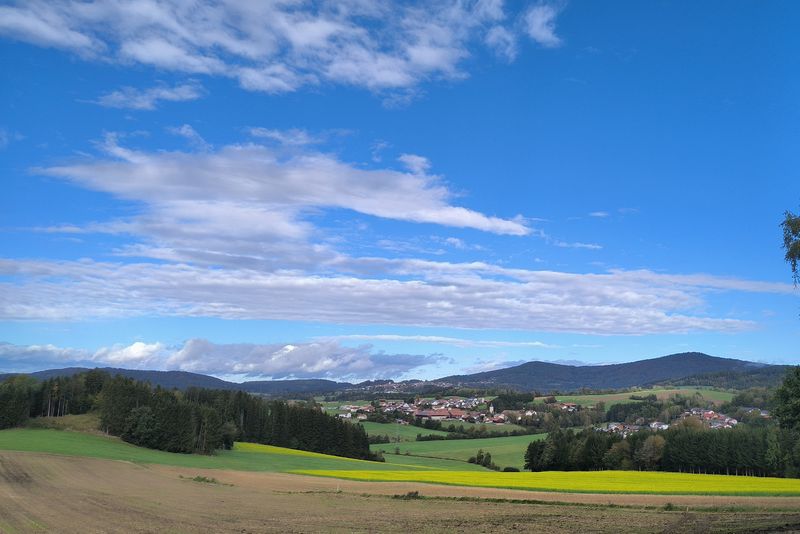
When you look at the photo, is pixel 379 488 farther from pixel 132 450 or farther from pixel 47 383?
pixel 47 383

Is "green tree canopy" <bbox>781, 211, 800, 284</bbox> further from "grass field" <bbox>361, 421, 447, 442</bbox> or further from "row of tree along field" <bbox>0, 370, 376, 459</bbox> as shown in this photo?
"grass field" <bbox>361, 421, 447, 442</bbox>

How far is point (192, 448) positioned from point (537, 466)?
58.2 m

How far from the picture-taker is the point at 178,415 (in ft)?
303

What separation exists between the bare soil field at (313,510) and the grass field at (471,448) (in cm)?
7381

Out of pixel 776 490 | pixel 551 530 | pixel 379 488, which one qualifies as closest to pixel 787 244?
pixel 551 530

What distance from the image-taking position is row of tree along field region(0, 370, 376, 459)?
91.9 metres

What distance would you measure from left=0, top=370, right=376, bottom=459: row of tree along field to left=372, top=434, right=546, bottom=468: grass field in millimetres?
13372

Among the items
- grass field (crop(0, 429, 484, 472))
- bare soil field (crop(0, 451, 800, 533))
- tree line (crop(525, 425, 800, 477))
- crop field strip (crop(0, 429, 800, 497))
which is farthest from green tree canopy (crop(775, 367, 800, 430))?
grass field (crop(0, 429, 484, 472))

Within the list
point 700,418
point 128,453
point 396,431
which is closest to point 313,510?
point 128,453

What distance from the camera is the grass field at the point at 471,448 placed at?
388 feet

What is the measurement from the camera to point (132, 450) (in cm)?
8212

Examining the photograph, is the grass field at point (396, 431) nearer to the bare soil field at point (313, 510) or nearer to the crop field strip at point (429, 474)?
the crop field strip at point (429, 474)

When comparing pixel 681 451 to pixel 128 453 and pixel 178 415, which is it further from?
pixel 128 453

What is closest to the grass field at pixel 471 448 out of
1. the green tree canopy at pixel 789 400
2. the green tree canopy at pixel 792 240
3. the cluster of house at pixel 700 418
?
the cluster of house at pixel 700 418
